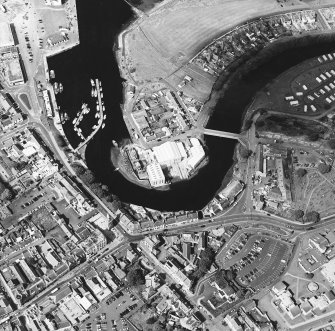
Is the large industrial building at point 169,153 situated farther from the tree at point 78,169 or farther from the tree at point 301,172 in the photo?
the tree at point 301,172

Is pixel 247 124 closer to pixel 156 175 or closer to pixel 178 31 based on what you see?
pixel 156 175

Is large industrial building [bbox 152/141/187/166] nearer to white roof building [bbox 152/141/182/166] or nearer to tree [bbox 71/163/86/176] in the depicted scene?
white roof building [bbox 152/141/182/166]

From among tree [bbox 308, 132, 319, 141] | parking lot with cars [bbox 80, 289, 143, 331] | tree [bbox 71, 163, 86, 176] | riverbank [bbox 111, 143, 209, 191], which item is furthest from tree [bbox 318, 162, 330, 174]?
tree [bbox 71, 163, 86, 176]

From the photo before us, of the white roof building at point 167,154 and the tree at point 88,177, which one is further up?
the tree at point 88,177

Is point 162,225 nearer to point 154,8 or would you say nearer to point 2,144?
point 2,144

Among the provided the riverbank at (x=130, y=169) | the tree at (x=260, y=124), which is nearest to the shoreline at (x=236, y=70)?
the riverbank at (x=130, y=169)

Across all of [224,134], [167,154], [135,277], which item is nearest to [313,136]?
[224,134]
